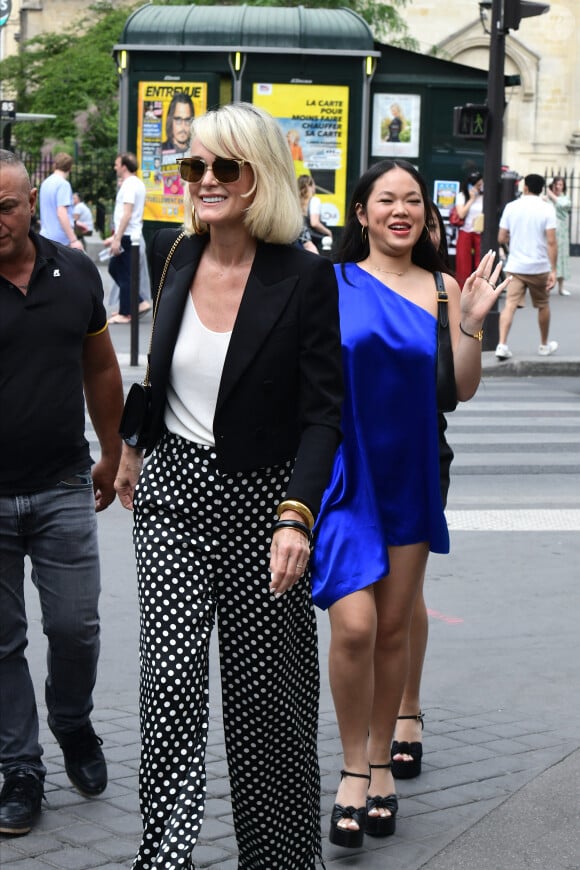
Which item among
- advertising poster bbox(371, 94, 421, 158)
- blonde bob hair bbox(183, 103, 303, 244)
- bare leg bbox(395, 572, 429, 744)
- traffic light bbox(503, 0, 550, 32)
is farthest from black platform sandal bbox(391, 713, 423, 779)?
advertising poster bbox(371, 94, 421, 158)

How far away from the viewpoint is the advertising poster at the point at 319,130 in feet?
62.8

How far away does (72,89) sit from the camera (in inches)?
1538

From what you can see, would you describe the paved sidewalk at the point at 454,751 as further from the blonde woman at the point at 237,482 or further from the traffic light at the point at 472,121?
the traffic light at the point at 472,121

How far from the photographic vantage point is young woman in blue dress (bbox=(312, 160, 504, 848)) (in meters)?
3.99

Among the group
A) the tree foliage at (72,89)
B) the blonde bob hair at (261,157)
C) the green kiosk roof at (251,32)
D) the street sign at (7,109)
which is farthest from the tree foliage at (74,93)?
the blonde bob hair at (261,157)

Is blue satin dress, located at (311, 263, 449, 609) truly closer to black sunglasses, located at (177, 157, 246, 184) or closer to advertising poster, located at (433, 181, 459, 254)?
black sunglasses, located at (177, 157, 246, 184)

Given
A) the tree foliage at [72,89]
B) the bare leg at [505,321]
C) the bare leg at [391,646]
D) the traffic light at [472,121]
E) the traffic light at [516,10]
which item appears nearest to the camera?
the bare leg at [391,646]

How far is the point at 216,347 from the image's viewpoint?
3398mm

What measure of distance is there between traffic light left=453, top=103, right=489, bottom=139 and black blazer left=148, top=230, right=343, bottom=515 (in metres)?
12.3

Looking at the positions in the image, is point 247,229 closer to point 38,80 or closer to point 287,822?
point 287,822

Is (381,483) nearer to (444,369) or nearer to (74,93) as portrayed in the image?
(444,369)

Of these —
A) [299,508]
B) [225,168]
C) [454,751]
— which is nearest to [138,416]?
[299,508]

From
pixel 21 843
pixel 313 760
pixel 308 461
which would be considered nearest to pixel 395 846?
pixel 313 760

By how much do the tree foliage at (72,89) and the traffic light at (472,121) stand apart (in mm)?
19209
